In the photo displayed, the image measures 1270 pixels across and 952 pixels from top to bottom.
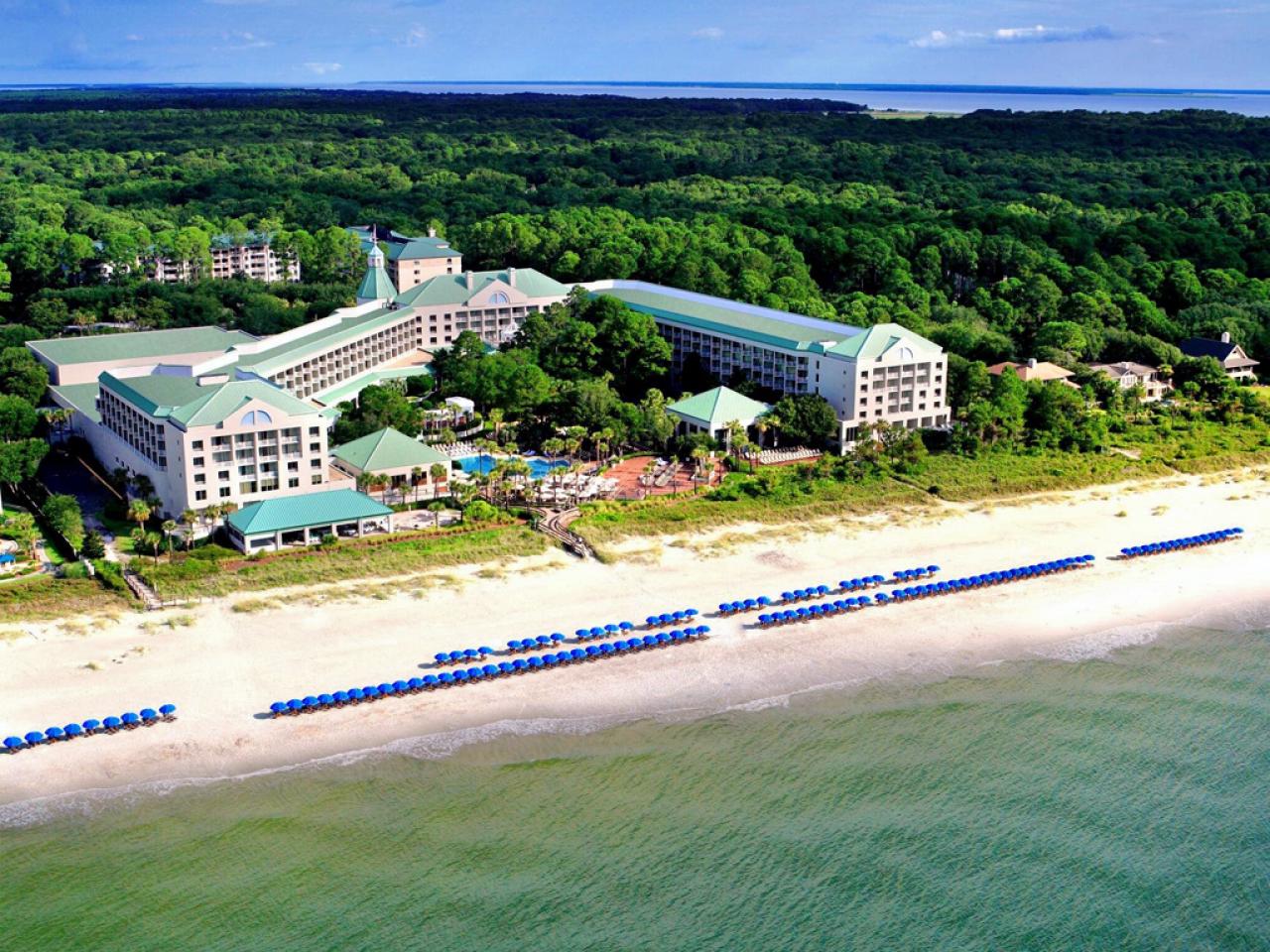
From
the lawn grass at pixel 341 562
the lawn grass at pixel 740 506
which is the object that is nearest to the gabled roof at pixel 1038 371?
the lawn grass at pixel 740 506

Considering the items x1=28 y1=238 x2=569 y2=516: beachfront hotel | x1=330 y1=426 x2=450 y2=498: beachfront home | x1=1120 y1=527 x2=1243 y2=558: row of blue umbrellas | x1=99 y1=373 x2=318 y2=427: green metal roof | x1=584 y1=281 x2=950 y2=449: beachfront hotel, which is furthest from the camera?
x1=584 y1=281 x2=950 y2=449: beachfront hotel

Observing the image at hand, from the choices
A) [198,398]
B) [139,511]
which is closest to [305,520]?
[139,511]

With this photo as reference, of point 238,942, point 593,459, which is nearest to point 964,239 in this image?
point 593,459

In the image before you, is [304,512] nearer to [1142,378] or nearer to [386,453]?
[386,453]

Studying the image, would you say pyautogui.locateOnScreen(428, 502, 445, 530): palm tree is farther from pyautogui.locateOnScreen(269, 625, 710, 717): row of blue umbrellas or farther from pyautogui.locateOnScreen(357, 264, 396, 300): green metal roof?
pyautogui.locateOnScreen(357, 264, 396, 300): green metal roof

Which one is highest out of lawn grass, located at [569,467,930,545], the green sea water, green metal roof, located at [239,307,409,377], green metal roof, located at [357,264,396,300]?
green metal roof, located at [357,264,396,300]

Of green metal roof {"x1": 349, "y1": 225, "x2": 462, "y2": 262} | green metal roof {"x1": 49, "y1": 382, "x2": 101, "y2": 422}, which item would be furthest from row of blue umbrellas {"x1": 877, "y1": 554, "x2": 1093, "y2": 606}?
green metal roof {"x1": 349, "y1": 225, "x2": 462, "y2": 262}
